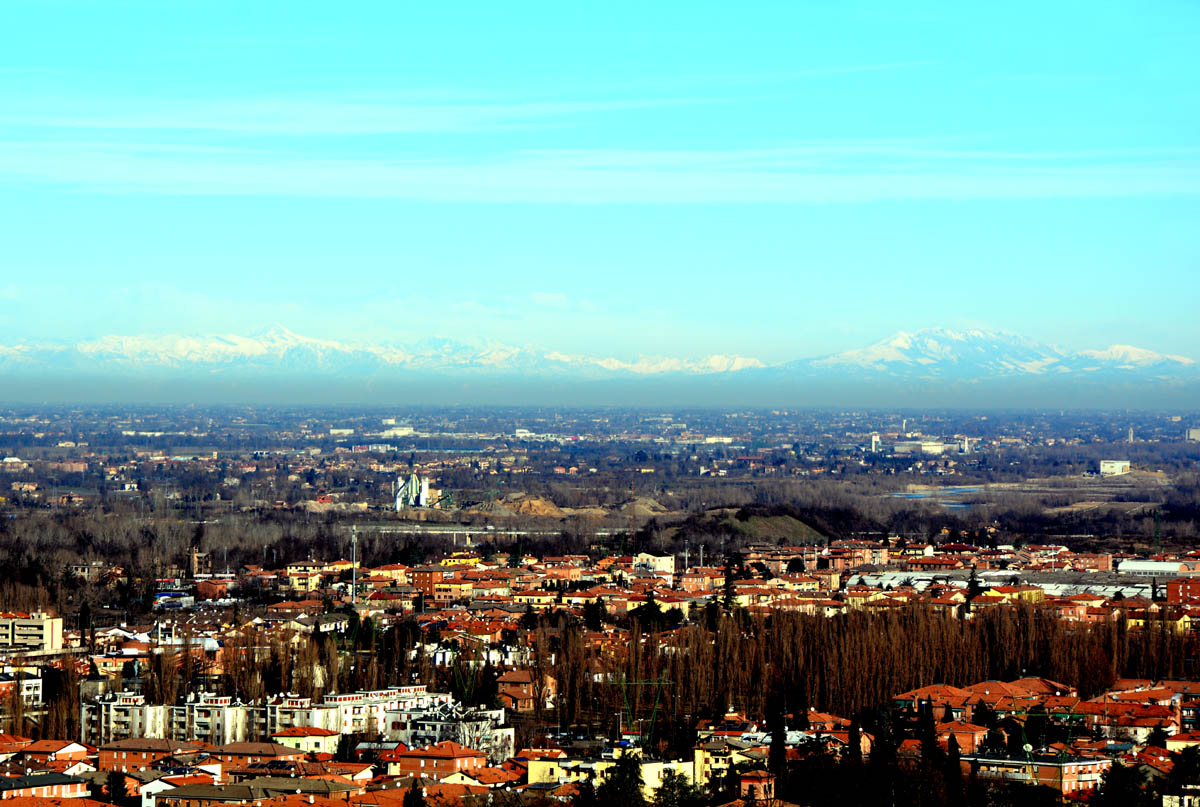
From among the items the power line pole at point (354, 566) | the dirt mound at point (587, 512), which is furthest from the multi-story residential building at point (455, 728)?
the dirt mound at point (587, 512)

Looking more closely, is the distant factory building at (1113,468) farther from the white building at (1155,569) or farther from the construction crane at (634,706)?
the construction crane at (634,706)

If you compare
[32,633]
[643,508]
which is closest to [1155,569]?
[32,633]

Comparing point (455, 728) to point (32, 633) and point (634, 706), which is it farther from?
point (32, 633)

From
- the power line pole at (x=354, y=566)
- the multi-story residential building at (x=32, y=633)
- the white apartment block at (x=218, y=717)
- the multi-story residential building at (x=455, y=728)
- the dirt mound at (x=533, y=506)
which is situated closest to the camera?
the multi-story residential building at (x=455, y=728)

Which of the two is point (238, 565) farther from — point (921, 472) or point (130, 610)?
point (921, 472)

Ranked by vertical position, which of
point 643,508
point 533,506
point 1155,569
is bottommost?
point 643,508

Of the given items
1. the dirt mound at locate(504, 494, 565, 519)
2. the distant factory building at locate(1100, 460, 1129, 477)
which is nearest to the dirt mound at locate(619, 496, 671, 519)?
the dirt mound at locate(504, 494, 565, 519)

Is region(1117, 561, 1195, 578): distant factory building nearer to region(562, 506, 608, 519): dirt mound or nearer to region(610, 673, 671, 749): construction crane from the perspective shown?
region(610, 673, 671, 749): construction crane

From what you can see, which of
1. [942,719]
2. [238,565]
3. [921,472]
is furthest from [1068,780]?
[921,472]

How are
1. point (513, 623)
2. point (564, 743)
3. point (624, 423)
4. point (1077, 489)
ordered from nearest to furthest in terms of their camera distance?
1. point (564, 743)
2. point (513, 623)
3. point (1077, 489)
4. point (624, 423)

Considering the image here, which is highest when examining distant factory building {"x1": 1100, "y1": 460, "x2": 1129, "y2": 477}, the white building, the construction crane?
the construction crane

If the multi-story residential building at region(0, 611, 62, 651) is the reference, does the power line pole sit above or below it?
below
